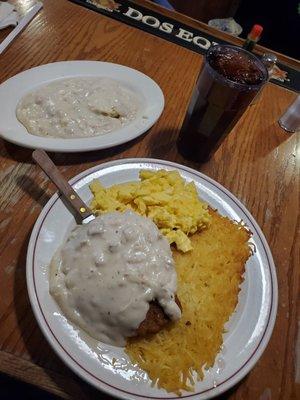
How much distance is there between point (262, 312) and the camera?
3.38ft

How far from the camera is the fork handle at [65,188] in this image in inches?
43.1

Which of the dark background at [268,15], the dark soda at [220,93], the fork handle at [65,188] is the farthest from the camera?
the dark background at [268,15]

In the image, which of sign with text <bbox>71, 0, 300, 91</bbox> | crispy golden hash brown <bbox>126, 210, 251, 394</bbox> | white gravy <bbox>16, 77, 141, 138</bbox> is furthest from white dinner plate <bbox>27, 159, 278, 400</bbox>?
sign with text <bbox>71, 0, 300, 91</bbox>

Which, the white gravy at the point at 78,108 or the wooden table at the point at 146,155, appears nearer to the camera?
the wooden table at the point at 146,155

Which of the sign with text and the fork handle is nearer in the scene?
the fork handle

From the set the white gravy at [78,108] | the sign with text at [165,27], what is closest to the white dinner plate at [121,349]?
the white gravy at [78,108]

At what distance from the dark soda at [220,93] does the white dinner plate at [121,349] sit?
0.23 m

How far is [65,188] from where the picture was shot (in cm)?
112

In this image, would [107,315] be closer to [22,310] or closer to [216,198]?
[22,310]

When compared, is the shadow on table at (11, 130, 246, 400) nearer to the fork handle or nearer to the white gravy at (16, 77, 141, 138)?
the fork handle

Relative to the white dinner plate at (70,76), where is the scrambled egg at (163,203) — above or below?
below

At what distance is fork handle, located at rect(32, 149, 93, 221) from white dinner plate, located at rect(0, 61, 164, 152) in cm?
7

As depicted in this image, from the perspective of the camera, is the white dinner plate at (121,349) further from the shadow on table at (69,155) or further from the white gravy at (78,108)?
the white gravy at (78,108)

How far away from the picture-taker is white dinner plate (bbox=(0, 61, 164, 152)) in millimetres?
1241
